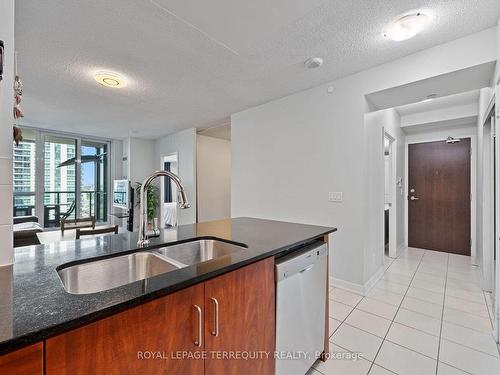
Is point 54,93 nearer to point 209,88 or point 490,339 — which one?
point 209,88

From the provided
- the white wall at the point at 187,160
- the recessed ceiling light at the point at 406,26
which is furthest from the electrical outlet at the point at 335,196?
the white wall at the point at 187,160

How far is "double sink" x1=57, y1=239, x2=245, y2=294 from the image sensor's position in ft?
Result: 3.50

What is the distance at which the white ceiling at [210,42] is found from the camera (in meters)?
1.72

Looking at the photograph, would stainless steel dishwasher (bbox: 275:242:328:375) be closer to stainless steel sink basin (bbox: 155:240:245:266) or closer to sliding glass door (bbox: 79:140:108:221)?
stainless steel sink basin (bbox: 155:240:245:266)

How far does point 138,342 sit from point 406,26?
2.60m

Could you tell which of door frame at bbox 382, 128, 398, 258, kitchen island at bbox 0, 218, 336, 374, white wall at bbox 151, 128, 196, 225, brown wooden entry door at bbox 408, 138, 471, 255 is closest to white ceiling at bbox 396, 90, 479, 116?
door frame at bbox 382, 128, 398, 258

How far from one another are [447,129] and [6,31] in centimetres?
568

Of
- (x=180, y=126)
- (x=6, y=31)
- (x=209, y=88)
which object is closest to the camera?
(x=6, y=31)

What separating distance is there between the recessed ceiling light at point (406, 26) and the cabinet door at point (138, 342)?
91.9 inches

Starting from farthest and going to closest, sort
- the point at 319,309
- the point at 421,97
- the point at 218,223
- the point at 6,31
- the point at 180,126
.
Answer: the point at 180,126, the point at 421,97, the point at 218,223, the point at 319,309, the point at 6,31

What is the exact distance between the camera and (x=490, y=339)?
185 cm

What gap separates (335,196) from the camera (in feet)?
9.43

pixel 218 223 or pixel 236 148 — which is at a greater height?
pixel 236 148

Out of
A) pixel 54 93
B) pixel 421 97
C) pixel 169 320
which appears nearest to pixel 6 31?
pixel 169 320
